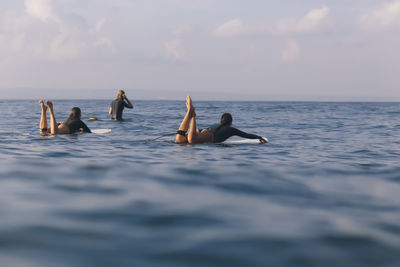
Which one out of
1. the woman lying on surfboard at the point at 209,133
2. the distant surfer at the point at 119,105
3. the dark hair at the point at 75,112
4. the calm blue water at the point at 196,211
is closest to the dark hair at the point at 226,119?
the woman lying on surfboard at the point at 209,133

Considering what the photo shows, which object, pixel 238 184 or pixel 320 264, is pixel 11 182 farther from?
pixel 320 264

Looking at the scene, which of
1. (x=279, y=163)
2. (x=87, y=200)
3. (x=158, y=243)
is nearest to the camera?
(x=158, y=243)

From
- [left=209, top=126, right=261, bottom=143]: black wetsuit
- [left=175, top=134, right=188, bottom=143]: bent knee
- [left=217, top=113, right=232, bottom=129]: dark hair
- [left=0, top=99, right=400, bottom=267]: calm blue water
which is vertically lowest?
[left=0, top=99, right=400, bottom=267]: calm blue water

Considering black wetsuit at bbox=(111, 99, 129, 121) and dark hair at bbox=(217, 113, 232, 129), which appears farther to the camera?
black wetsuit at bbox=(111, 99, 129, 121)

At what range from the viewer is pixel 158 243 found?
2998 millimetres

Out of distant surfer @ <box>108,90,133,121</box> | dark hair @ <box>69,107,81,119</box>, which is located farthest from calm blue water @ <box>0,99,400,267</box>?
distant surfer @ <box>108,90,133,121</box>

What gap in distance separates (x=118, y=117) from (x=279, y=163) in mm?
12541

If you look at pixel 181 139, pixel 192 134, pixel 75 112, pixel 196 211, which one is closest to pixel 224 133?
pixel 192 134

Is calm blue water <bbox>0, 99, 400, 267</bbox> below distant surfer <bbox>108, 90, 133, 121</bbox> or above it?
below

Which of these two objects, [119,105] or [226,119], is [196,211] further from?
[119,105]

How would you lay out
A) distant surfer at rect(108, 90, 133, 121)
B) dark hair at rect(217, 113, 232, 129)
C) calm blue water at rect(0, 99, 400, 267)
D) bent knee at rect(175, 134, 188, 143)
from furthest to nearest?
distant surfer at rect(108, 90, 133, 121)
bent knee at rect(175, 134, 188, 143)
dark hair at rect(217, 113, 232, 129)
calm blue water at rect(0, 99, 400, 267)

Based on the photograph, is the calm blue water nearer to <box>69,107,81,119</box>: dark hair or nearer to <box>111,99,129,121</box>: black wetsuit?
<box>69,107,81,119</box>: dark hair

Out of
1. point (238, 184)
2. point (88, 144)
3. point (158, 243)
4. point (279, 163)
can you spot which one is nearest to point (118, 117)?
point (88, 144)

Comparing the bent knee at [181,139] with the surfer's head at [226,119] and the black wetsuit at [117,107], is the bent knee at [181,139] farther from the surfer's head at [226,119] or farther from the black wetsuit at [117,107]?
the black wetsuit at [117,107]
